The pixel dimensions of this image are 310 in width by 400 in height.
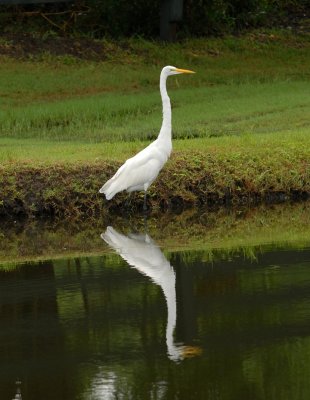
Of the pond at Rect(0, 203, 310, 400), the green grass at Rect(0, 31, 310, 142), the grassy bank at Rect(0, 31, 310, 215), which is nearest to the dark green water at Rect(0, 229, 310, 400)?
the pond at Rect(0, 203, 310, 400)

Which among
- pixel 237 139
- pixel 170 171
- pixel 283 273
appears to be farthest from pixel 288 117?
pixel 283 273

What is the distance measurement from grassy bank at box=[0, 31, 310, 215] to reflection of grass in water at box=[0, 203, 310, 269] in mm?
403

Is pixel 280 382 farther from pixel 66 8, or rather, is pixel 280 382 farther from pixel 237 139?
pixel 66 8

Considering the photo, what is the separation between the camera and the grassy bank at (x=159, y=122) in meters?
13.2

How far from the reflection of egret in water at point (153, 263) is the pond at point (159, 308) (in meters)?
0.01

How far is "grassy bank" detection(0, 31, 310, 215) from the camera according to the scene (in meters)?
13.2

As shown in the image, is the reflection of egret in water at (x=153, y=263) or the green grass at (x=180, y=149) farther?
the green grass at (x=180, y=149)

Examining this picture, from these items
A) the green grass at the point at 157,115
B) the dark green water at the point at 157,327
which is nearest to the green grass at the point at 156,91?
the green grass at the point at 157,115

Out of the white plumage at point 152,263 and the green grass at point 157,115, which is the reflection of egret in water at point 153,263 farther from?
the green grass at point 157,115

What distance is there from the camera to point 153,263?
10.4 meters

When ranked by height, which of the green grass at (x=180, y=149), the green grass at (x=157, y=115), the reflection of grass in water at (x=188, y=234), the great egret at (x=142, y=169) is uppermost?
the great egret at (x=142, y=169)

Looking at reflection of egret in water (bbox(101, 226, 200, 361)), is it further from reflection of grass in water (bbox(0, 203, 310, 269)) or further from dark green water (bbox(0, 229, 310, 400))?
reflection of grass in water (bbox(0, 203, 310, 269))

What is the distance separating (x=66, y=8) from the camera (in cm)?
2212

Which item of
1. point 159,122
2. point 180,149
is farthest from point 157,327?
point 159,122
